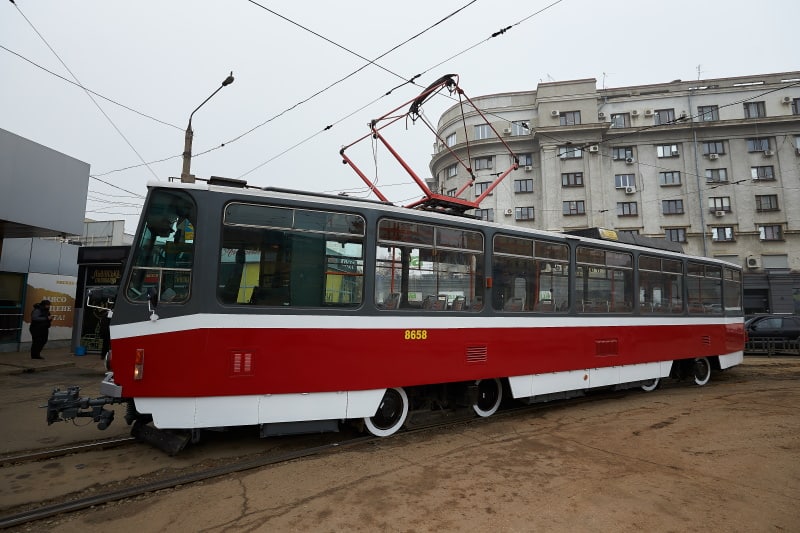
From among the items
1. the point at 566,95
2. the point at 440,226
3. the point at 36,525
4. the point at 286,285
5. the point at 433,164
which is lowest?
the point at 36,525

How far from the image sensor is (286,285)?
4.78 metres

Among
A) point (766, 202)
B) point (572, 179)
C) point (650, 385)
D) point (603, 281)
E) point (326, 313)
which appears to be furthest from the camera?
point (572, 179)

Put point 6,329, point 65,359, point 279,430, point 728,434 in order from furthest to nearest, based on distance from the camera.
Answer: point 6,329 < point 65,359 < point 728,434 < point 279,430

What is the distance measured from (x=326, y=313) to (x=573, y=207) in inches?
1162

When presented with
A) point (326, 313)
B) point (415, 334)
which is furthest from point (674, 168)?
point (326, 313)

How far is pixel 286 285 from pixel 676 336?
A: 861cm

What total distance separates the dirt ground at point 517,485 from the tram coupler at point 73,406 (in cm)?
54

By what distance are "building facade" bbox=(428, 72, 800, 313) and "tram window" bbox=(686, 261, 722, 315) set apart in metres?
19.4

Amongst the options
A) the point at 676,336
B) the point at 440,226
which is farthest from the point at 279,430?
the point at 676,336

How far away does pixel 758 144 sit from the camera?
30.2 m

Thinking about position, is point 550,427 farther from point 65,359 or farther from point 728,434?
point 65,359

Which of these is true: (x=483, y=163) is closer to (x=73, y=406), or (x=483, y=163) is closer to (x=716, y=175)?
(x=716, y=175)

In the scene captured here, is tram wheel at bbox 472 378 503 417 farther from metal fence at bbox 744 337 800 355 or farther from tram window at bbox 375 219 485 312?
metal fence at bbox 744 337 800 355

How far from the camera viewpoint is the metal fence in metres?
16.6
